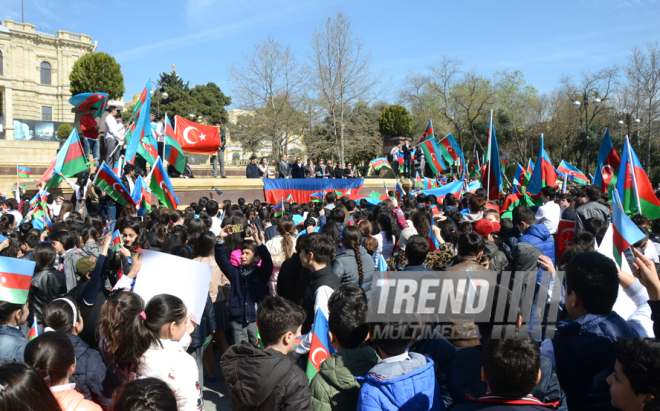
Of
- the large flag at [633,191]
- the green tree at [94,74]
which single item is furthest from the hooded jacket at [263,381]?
the green tree at [94,74]

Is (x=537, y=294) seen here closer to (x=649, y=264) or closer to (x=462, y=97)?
(x=649, y=264)

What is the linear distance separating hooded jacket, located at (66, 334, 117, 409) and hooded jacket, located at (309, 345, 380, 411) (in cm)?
127

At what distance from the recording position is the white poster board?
344 centimetres

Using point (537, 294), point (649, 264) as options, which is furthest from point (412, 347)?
point (537, 294)

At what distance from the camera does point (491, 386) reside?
2.03 meters

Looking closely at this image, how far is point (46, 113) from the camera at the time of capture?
57562 millimetres

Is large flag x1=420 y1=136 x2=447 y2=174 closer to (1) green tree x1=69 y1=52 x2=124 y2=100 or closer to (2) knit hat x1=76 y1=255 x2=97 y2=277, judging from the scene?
(2) knit hat x1=76 y1=255 x2=97 y2=277

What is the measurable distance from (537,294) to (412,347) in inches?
71.8

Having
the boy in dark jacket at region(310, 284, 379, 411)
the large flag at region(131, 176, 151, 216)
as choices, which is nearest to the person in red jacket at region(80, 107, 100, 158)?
the large flag at region(131, 176, 151, 216)

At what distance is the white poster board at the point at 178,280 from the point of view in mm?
3436

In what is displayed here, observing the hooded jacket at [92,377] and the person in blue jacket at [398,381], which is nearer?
the person in blue jacket at [398,381]

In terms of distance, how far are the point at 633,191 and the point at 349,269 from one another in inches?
171

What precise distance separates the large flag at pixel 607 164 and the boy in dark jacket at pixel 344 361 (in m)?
7.39

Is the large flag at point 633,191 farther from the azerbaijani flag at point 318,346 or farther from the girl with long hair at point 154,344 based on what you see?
the girl with long hair at point 154,344
